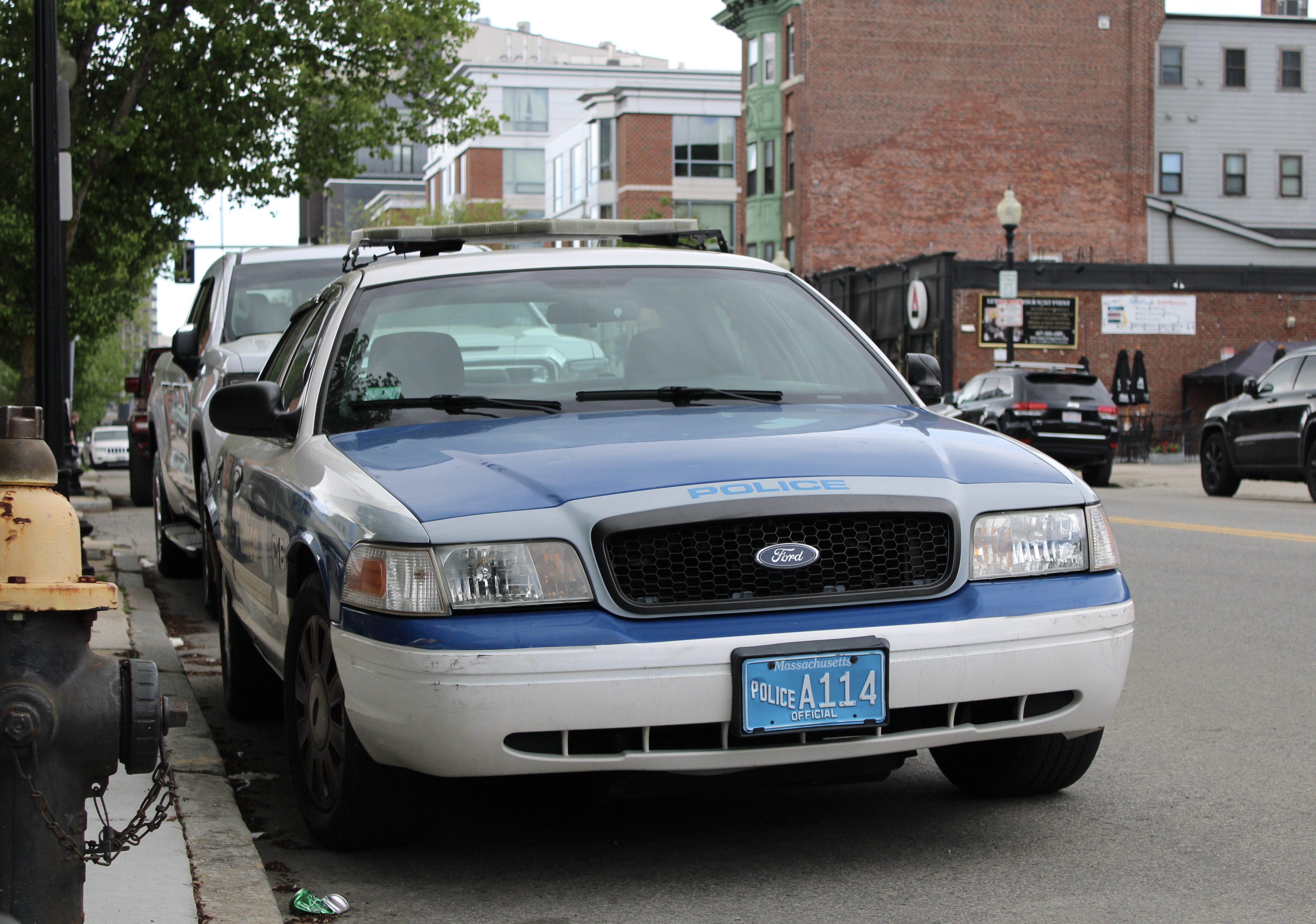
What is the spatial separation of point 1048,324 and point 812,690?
39.8 m

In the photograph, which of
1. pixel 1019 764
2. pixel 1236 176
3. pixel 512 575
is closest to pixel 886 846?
pixel 1019 764

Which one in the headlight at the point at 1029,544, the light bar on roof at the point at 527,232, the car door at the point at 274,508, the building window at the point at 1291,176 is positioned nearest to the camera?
the headlight at the point at 1029,544

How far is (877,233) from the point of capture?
160 ft

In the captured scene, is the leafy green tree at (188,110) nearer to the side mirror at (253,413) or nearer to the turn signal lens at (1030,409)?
the turn signal lens at (1030,409)

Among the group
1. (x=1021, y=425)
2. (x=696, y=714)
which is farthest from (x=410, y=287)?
(x=1021, y=425)

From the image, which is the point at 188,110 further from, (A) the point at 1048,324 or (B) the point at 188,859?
(A) the point at 1048,324

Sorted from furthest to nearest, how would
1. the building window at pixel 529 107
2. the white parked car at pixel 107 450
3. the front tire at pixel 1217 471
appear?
the building window at pixel 529 107, the white parked car at pixel 107 450, the front tire at pixel 1217 471

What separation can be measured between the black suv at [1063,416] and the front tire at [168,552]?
15.8 m

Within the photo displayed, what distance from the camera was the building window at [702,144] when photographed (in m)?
67.6

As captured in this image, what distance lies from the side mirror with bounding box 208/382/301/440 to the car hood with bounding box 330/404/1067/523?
0.38 m

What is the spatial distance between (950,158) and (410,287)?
4566 cm

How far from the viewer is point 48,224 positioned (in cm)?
840

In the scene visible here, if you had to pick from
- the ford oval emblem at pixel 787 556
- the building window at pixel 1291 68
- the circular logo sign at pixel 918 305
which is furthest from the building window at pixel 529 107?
the ford oval emblem at pixel 787 556

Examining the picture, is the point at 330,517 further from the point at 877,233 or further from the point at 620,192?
the point at 620,192
